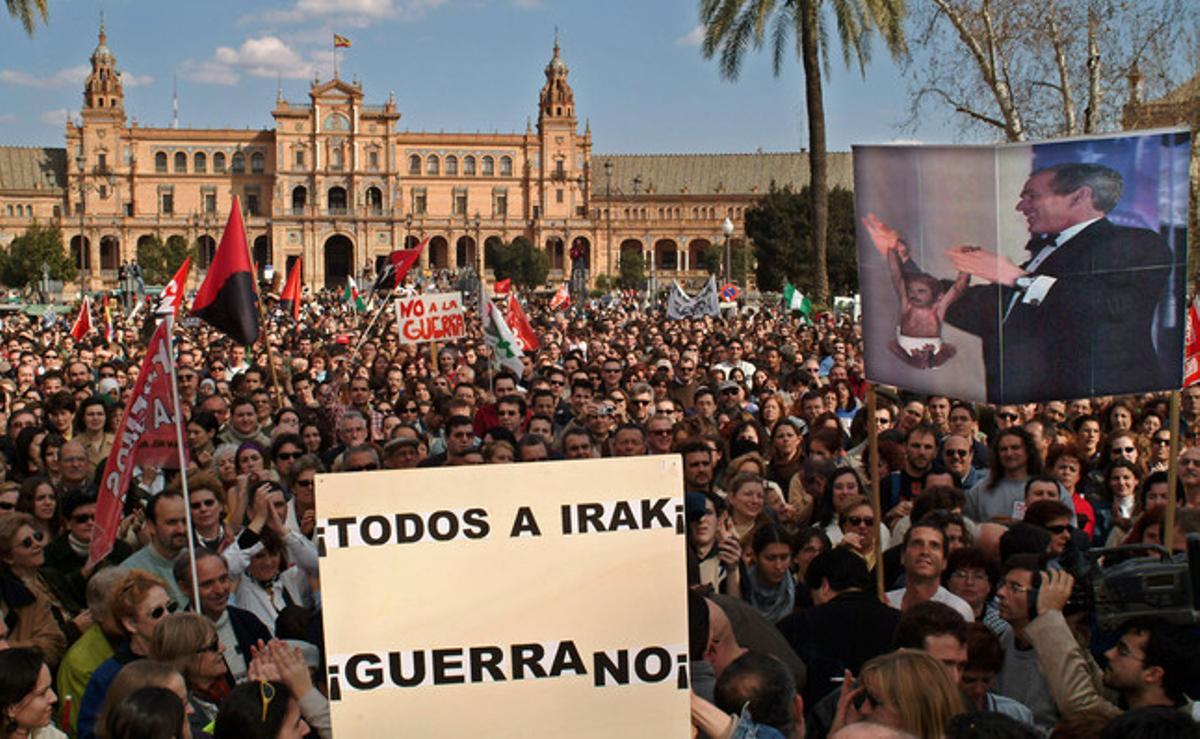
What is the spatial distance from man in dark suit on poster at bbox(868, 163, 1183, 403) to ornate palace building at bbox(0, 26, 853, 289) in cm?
9427

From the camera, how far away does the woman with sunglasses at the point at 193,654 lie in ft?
14.4

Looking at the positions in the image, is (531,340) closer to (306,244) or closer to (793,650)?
(793,650)

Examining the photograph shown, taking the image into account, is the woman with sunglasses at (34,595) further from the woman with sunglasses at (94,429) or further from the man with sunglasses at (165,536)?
the woman with sunglasses at (94,429)

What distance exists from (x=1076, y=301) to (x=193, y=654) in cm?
345

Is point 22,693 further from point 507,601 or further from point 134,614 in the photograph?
point 507,601

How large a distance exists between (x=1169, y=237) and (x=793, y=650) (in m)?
2.13

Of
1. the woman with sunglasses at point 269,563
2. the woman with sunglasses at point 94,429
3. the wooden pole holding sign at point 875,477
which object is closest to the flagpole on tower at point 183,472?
the woman with sunglasses at point 269,563

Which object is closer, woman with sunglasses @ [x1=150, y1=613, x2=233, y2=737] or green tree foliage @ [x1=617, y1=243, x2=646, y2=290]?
woman with sunglasses @ [x1=150, y1=613, x2=233, y2=737]

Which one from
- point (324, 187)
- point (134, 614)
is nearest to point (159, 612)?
point (134, 614)

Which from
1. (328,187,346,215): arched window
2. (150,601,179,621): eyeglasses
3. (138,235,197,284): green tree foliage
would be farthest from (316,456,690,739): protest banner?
(328,187,346,215): arched window

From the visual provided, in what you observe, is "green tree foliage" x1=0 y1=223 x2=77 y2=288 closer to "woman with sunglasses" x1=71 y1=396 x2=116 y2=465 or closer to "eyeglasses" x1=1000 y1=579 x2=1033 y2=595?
"woman with sunglasses" x1=71 y1=396 x2=116 y2=465

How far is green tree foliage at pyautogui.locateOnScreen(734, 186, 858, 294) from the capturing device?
62125mm

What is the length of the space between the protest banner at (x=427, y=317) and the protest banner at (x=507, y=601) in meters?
11.6

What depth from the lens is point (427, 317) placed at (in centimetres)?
1495
